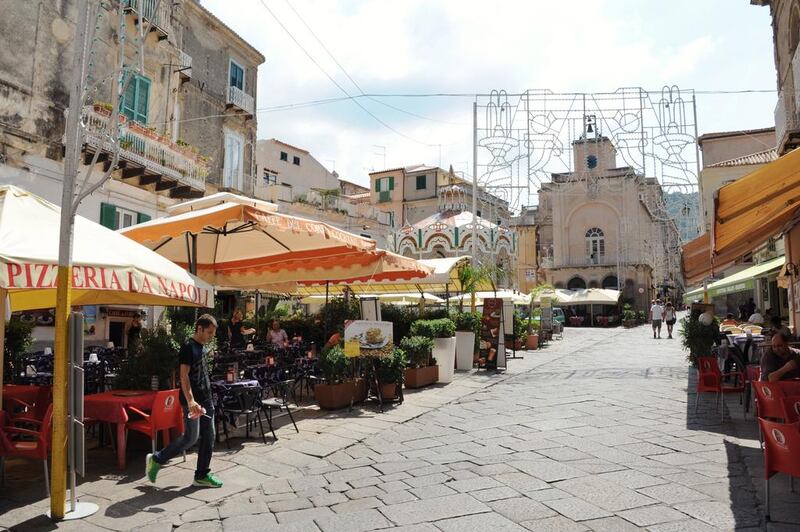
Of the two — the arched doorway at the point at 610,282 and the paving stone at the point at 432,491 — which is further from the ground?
the arched doorway at the point at 610,282

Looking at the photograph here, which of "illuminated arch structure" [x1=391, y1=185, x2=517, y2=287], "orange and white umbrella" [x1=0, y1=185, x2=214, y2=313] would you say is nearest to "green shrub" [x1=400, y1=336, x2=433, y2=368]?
"orange and white umbrella" [x1=0, y1=185, x2=214, y2=313]

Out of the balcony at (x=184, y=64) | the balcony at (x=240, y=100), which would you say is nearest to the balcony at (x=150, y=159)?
the balcony at (x=184, y=64)

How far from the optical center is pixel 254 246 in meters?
9.98

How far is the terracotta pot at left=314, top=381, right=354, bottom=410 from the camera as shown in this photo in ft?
26.8

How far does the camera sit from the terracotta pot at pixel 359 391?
8.52 m

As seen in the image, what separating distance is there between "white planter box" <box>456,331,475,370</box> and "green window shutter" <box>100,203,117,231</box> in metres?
9.11

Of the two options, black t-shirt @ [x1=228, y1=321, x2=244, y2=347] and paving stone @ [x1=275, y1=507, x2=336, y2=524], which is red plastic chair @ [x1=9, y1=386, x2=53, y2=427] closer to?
paving stone @ [x1=275, y1=507, x2=336, y2=524]

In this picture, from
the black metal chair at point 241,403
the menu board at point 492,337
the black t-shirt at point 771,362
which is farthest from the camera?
the menu board at point 492,337

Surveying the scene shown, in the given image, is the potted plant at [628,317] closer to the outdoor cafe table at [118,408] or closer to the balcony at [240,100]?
the balcony at [240,100]


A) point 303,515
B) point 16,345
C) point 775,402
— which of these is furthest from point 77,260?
point 775,402

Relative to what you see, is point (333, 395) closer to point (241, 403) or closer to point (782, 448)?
point (241, 403)

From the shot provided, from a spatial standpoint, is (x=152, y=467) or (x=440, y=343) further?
(x=440, y=343)

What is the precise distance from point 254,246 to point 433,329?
3610 millimetres

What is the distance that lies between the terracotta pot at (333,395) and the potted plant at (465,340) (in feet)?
17.1
